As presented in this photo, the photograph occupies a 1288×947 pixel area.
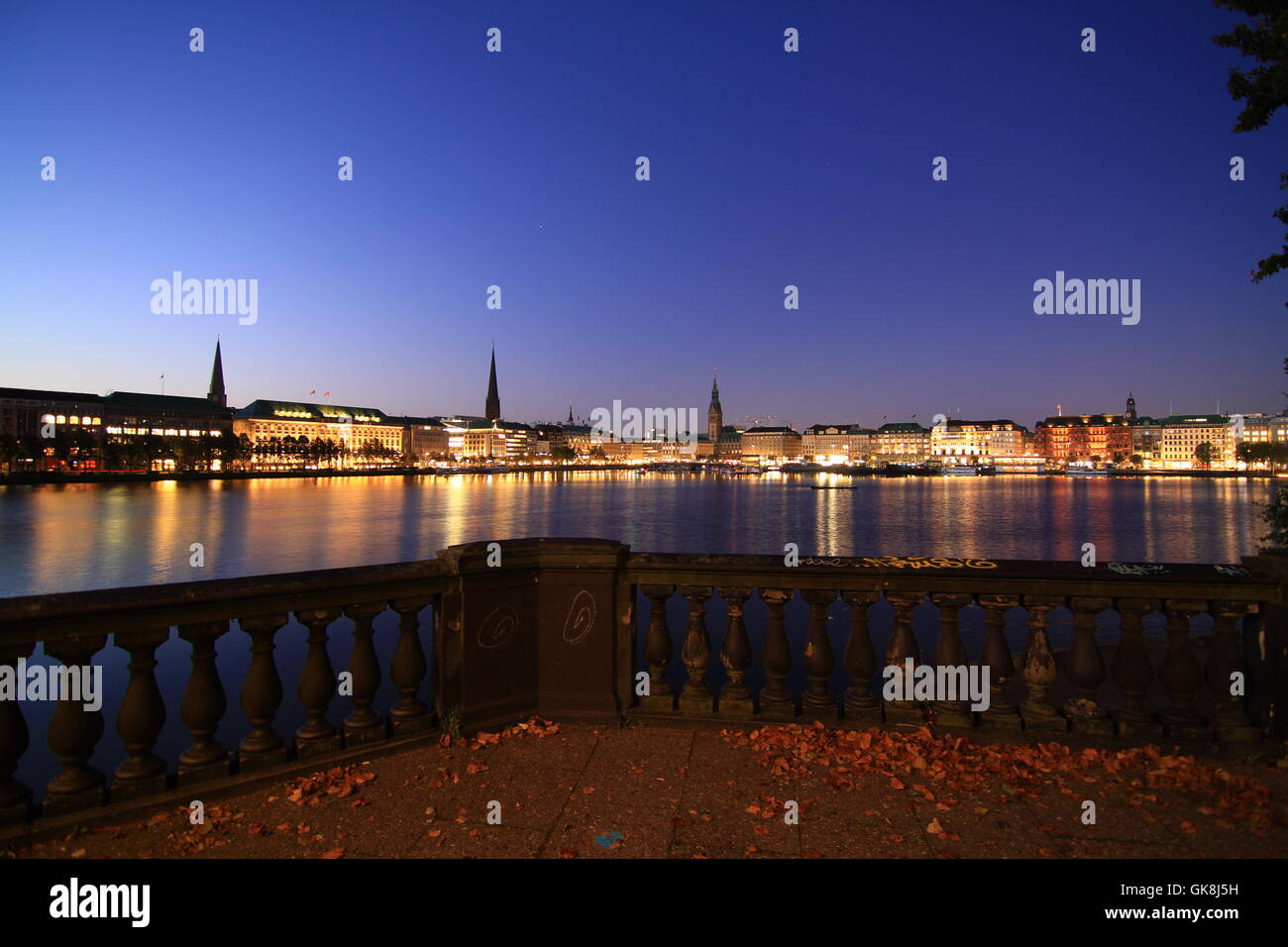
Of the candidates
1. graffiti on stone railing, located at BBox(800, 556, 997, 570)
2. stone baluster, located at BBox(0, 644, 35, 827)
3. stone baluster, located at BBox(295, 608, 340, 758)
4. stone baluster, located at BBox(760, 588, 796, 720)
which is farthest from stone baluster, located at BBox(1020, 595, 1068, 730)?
stone baluster, located at BBox(0, 644, 35, 827)

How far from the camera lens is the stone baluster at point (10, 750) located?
394cm

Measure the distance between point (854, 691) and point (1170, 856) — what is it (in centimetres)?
211

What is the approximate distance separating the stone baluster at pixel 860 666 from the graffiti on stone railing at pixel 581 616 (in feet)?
6.73

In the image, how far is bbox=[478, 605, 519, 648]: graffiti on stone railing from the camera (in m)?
5.48

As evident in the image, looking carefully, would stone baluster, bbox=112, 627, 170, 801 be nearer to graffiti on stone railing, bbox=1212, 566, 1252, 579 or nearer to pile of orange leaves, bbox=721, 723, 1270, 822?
pile of orange leaves, bbox=721, 723, 1270, 822

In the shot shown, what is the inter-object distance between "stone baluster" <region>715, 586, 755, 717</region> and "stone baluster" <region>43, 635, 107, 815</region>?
13.8 ft

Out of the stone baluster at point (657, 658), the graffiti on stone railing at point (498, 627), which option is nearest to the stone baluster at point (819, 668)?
the stone baluster at point (657, 658)

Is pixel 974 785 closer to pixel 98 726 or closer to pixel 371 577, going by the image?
pixel 371 577

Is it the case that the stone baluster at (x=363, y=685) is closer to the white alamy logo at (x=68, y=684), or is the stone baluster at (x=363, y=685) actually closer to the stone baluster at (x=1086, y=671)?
the white alamy logo at (x=68, y=684)
